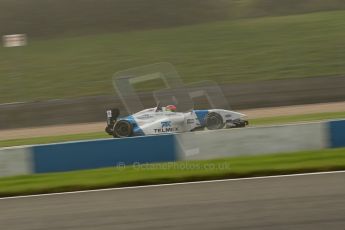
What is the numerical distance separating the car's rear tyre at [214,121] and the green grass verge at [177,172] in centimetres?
392

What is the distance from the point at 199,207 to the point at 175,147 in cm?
322

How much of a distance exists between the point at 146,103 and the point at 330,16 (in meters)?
20.4

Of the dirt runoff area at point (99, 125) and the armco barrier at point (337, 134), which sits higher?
the armco barrier at point (337, 134)

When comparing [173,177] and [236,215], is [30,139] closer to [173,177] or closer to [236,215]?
[173,177]

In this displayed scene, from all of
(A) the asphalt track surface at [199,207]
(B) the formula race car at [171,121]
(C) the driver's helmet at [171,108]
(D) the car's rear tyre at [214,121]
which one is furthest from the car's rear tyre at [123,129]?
(A) the asphalt track surface at [199,207]

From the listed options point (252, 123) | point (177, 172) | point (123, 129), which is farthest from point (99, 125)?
point (177, 172)

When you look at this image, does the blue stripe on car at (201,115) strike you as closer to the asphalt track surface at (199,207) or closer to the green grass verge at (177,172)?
the green grass verge at (177,172)

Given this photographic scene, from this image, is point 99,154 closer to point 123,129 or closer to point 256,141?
point 256,141

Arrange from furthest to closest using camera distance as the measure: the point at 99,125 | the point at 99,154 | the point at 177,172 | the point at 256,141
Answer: the point at 99,125
the point at 256,141
the point at 99,154
the point at 177,172

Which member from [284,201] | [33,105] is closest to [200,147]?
[284,201]

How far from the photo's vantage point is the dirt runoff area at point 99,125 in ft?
58.8

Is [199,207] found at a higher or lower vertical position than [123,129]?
lower

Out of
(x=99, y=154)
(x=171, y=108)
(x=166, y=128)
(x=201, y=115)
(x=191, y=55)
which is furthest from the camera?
(x=191, y=55)

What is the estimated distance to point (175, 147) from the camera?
8734mm
